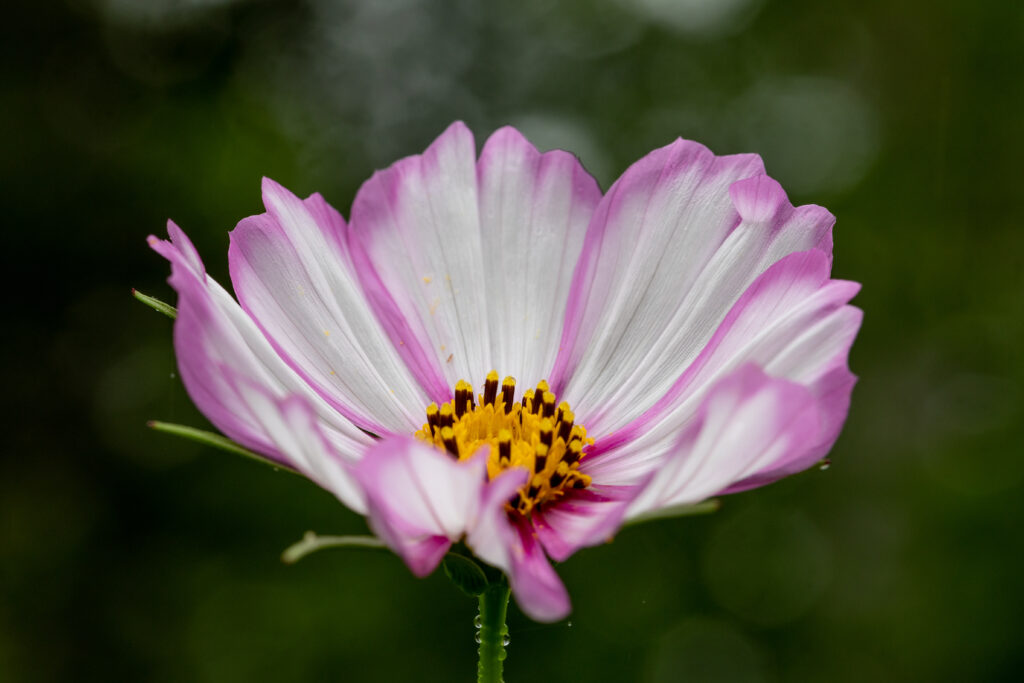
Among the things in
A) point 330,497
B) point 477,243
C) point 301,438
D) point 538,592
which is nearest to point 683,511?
point 538,592

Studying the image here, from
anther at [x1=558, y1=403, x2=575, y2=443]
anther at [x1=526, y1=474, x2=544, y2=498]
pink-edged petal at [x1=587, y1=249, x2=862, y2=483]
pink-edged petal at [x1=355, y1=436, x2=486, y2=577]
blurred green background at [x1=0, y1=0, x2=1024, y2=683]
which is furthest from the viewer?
blurred green background at [x1=0, y1=0, x2=1024, y2=683]

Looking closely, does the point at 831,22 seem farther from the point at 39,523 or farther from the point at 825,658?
the point at 39,523

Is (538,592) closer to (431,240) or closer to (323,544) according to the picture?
(323,544)

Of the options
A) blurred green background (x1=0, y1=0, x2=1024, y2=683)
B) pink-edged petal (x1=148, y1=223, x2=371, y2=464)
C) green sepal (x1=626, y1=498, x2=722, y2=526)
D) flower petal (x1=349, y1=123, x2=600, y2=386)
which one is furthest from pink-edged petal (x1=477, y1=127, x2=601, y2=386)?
blurred green background (x1=0, y1=0, x2=1024, y2=683)

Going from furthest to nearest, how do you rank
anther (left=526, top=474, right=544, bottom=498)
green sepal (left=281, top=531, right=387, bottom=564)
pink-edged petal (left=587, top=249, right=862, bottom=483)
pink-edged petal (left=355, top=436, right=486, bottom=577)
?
anther (left=526, top=474, right=544, bottom=498) → pink-edged petal (left=587, top=249, right=862, bottom=483) → pink-edged petal (left=355, top=436, right=486, bottom=577) → green sepal (left=281, top=531, right=387, bottom=564)

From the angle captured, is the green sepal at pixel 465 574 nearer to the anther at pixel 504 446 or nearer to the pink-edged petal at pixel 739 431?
the pink-edged petal at pixel 739 431

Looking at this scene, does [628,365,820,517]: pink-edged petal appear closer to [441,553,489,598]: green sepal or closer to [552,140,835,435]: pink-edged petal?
[441,553,489,598]: green sepal

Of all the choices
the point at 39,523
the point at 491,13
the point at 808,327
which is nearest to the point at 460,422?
the point at 808,327
